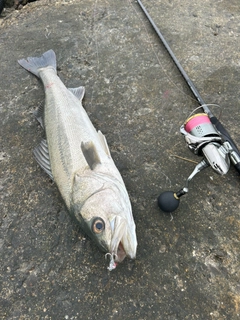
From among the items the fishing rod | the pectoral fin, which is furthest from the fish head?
the fishing rod

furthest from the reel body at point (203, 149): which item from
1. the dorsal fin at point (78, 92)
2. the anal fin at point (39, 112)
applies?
the anal fin at point (39, 112)

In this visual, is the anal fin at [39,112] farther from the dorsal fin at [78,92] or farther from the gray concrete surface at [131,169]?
the dorsal fin at [78,92]

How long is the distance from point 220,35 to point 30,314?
13.2 ft

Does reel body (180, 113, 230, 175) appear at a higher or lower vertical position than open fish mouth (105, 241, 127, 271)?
higher

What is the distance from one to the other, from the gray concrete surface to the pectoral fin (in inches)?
15.2

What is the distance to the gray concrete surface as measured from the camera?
2256 millimetres

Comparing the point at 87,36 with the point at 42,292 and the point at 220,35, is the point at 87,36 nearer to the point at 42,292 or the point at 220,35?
the point at 220,35

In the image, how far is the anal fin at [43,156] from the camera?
2777 millimetres

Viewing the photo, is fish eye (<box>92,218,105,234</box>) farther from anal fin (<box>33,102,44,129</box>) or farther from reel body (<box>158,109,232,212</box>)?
anal fin (<box>33,102,44,129</box>)

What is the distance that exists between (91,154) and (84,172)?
0.18 meters

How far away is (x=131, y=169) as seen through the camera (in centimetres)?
290

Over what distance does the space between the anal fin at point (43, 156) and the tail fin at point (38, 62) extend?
124cm

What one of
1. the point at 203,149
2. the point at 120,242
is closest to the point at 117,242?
the point at 120,242

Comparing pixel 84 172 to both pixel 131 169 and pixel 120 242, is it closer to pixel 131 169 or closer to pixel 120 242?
pixel 131 169
